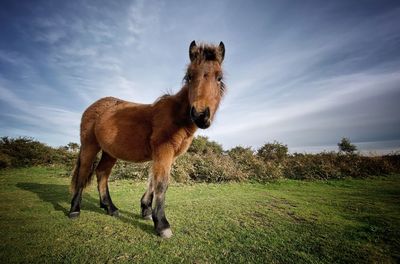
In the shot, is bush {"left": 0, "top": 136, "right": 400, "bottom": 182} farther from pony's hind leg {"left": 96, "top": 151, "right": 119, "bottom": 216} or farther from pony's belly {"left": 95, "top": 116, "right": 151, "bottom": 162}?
pony's belly {"left": 95, "top": 116, "right": 151, "bottom": 162}

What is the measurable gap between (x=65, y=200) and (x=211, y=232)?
14.8ft

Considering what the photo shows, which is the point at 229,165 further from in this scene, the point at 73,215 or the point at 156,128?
the point at 73,215

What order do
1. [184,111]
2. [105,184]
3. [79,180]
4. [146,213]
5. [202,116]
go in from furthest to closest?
[105,184], [79,180], [146,213], [184,111], [202,116]

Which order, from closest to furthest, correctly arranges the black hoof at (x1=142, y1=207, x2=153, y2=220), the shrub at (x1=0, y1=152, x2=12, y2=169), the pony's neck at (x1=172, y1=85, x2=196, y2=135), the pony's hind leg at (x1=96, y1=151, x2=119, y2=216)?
1. the pony's neck at (x1=172, y1=85, x2=196, y2=135)
2. the black hoof at (x1=142, y1=207, x2=153, y2=220)
3. the pony's hind leg at (x1=96, y1=151, x2=119, y2=216)
4. the shrub at (x1=0, y1=152, x2=12, y2=169)

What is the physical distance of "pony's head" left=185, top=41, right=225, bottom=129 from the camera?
2.97 meters

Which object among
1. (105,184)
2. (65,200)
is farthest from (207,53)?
(65,200)

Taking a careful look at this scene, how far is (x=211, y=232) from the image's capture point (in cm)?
359

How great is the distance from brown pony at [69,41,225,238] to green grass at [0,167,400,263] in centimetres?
50

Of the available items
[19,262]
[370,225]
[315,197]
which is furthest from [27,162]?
[370,225]

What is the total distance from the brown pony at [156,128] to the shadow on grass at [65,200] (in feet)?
0.94

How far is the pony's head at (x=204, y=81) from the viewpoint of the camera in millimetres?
2971

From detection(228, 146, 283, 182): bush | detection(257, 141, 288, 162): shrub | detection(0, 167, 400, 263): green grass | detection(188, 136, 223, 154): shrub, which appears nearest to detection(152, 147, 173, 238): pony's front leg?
detection(0, 167, 400, 263): green grass

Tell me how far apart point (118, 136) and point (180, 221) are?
2214 mm

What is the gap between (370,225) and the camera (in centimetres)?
393
